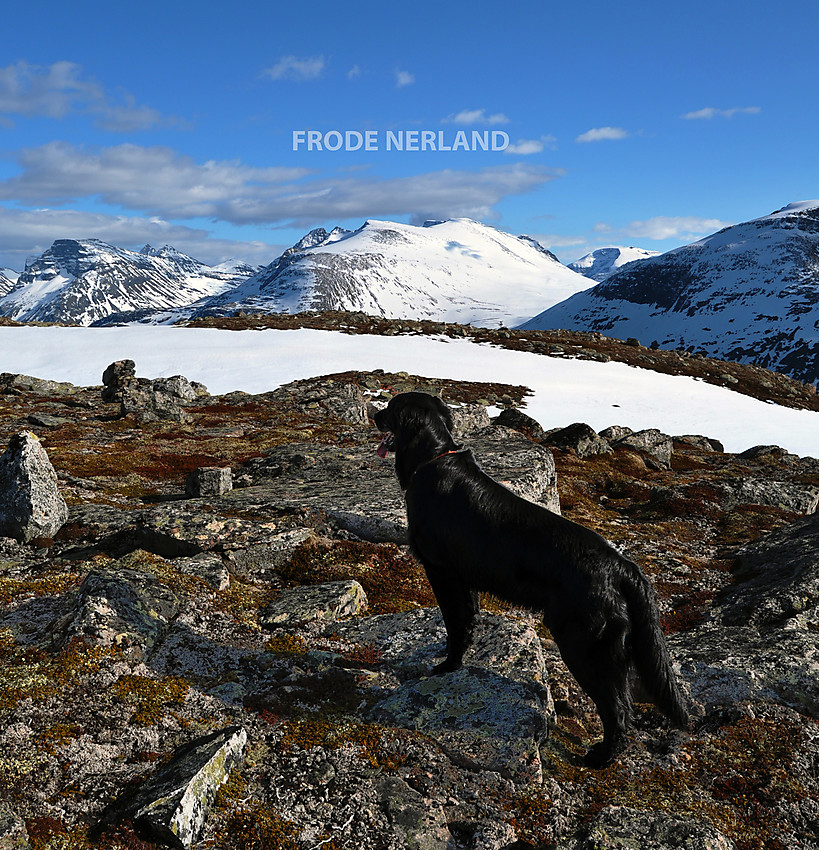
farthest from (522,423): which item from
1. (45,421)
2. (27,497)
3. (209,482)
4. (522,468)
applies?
(27,497)

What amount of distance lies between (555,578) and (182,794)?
3.66 metres

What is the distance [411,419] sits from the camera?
6867mm

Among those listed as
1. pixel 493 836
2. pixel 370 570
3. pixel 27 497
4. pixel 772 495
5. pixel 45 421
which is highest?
pixel 27 497

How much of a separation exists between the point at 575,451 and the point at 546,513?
20.0 meters

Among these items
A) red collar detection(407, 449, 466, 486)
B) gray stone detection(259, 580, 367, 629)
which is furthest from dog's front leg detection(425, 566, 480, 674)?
gray stone detection(259, 580, 367, 629)

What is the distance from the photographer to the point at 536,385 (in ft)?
162

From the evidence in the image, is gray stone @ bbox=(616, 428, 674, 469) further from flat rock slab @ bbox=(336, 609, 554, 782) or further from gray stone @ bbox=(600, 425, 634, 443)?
flat rock slab @ bbox=(336, 609, 554, 782)

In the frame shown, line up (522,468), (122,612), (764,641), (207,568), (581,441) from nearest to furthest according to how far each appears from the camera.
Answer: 1. (122,612)
2. (764,641)
3. (207,568)
4. (522,468)
5. (581,441)

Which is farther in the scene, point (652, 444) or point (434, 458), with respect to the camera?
point (652, 444)

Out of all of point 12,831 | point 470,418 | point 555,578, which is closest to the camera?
point 12,831

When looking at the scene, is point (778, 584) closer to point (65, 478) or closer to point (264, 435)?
point (65, 478)

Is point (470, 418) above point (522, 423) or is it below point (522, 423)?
above

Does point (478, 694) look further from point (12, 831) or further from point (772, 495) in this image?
point (772, 495)

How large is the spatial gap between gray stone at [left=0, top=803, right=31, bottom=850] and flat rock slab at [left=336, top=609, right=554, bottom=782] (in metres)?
3.18
